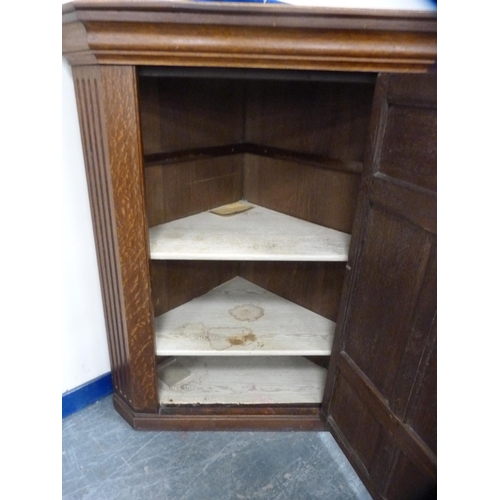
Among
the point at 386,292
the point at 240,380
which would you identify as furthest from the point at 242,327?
the point at 386,292

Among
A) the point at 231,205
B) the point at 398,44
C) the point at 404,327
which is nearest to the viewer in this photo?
the point at 398,44

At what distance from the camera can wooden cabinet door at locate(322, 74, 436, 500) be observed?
81 cm

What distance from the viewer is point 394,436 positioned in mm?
961

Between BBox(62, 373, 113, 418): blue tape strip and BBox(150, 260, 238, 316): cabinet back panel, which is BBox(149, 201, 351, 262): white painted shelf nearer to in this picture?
BBox(150, 260, 238, 316): cabinet back panel

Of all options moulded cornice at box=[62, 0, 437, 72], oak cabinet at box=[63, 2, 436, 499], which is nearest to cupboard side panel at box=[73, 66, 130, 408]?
oak cabinet at box=[63, 2, 436, 499]

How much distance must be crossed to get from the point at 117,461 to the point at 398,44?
1347 millimetres

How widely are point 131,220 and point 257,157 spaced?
68cm

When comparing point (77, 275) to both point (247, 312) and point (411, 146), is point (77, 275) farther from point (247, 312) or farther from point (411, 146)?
point (411, 146)

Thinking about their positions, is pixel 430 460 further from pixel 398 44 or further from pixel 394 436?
pixel 398 44

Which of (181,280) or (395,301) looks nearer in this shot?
(395,301)

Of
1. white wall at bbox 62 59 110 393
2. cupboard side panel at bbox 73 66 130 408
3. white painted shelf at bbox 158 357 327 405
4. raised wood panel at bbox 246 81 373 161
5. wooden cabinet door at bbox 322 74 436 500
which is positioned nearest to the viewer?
wooden cabinet door at bbox 322 74 436 500

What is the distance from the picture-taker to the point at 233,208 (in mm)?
1499

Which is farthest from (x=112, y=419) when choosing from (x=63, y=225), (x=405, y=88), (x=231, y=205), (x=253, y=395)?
(x=405, y=88)

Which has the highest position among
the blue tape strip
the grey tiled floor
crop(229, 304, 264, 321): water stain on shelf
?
crop(229, 304, 264, 321): water stain on shelf
